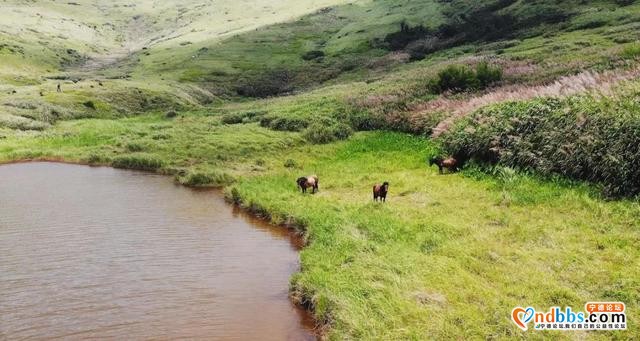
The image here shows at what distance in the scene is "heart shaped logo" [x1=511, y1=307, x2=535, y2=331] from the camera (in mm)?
10428

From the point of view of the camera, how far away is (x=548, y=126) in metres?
21.4

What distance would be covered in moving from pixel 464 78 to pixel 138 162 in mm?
25422

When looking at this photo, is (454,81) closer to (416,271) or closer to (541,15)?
(416,271)

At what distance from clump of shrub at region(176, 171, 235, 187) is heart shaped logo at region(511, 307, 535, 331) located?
2010cm

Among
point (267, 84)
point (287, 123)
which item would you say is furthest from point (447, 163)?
point (267, 84)

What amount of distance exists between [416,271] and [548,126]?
11624 millimetres

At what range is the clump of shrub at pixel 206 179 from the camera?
2850 cm

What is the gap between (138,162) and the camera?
110ft

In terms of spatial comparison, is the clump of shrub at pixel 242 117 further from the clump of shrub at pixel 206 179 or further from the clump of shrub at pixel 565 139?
the clump of shrub at pixel 565 139

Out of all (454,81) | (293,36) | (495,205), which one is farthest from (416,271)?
(293,36)

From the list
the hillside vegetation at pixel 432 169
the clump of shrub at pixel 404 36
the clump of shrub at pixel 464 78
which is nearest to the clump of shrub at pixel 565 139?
the hillside vegetation at pixel 432 169

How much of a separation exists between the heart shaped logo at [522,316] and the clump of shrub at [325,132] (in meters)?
26.6

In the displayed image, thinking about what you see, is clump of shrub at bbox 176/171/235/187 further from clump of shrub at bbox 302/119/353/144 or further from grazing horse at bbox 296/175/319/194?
clump of shrub at bbox 302/119/353/144

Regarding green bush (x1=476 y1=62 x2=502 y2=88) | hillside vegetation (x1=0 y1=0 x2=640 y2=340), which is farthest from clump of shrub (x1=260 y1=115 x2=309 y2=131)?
green bush (x1=476 y1=62 x2=502 y2=88)
